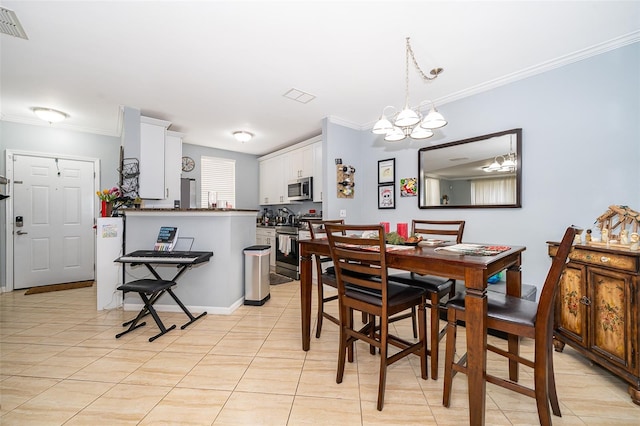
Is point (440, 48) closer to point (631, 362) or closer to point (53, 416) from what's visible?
point (631, 362)

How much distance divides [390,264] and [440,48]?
6.66ft

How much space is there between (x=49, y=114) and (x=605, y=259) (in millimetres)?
6327

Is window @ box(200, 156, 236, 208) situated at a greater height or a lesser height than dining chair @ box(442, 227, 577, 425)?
greater

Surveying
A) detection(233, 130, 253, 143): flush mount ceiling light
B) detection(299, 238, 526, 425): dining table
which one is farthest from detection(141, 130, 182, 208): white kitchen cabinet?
detection(299, 238, 526, 425): dining table

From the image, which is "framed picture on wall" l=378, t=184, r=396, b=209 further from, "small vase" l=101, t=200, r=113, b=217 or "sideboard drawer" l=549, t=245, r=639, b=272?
"small vase" l=101, t=200, r=113, b=217

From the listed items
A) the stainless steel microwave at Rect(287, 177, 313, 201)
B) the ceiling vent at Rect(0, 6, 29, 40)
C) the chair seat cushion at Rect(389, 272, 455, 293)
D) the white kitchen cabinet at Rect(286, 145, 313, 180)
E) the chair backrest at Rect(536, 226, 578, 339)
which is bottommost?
the chair seat cushion at Rect(389, 272, 455, 293)

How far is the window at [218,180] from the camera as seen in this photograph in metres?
5.65

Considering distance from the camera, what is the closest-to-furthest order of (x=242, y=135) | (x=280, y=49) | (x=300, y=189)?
(x=280, y=49)
(x=242, y=135)
(x=300, y=189)

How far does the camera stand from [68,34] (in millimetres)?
2115

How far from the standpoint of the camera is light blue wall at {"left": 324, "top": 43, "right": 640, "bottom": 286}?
7.06 feet

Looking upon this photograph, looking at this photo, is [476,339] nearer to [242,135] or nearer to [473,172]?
[473,172]

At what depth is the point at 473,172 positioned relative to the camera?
303 centimetres

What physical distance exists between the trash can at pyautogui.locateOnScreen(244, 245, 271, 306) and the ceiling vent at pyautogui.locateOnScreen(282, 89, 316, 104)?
6.50 feet

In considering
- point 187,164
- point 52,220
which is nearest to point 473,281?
point 187,164
